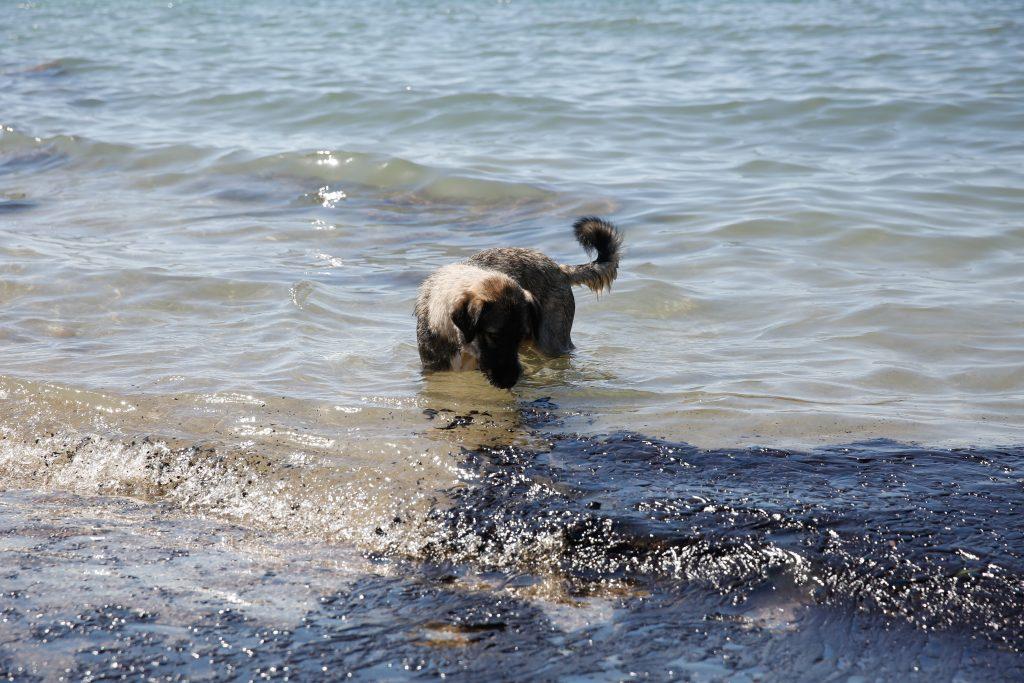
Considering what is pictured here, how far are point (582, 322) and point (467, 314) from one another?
2455mm

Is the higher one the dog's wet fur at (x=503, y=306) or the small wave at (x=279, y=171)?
the dog's wet fur at (x=503, y=306)

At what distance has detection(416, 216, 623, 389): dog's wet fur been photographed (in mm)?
7016

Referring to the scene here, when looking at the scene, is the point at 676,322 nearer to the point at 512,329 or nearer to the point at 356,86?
the point at 512,329

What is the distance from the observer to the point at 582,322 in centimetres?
923

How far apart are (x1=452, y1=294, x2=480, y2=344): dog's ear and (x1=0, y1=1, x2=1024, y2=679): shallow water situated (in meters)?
0.41

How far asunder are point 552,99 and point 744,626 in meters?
15.1

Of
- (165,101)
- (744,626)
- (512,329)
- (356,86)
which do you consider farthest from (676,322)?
(165,101)

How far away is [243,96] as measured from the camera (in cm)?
2028

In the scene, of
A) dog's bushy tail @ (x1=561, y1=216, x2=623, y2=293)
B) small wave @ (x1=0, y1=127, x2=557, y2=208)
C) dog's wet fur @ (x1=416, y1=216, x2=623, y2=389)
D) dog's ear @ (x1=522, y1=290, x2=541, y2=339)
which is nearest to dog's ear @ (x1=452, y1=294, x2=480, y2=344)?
dog's wet fur @ (x1=416, y1=216, x2=623, y2=389)

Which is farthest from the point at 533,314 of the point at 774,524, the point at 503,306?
the point at 774,524

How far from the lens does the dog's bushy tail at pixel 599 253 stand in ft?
27.5

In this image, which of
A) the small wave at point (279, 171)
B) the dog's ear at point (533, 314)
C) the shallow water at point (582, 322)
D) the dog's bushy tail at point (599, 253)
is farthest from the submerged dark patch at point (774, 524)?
the small wave at point (279, 171)

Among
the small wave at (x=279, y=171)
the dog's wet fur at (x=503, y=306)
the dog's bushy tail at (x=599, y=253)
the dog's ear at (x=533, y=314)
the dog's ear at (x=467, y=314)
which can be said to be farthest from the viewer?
the small wave at (x=279, y=171)

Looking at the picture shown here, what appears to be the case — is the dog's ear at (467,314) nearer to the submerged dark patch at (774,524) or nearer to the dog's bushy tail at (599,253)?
the submerged dark patch at (774,524)
